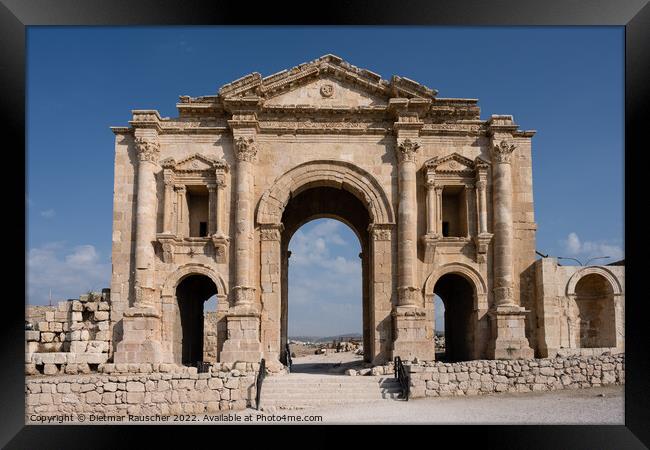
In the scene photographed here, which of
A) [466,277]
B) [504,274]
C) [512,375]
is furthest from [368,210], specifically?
[512,375]

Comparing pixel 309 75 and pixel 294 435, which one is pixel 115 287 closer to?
pixel 309 75

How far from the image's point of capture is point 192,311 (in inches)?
838

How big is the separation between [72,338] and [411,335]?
9239mm

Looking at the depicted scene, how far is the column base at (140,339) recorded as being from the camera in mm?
17594

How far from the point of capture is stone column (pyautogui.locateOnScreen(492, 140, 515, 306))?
1848cm

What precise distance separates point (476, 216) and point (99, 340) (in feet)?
36.7

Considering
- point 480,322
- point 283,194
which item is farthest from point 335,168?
point 480,322

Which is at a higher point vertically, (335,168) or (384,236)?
(335,168)

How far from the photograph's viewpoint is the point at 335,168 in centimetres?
1914

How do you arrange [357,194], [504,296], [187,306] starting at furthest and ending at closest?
[187,306], [357,194], [504,296]

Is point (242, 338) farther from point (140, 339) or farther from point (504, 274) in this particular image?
point (504, 274)

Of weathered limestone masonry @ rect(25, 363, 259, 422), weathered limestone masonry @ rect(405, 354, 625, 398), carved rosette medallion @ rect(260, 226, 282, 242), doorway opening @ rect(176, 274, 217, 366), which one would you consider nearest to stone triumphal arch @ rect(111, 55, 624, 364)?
carved rosette medallion @ rect(260, 226, 282, 242)
